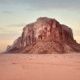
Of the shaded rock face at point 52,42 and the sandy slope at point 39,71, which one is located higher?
the shaded rock face at point 52,42

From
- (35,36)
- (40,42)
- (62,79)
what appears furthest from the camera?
(35,36)

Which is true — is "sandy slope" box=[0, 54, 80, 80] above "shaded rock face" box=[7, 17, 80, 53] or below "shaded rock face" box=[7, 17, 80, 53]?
below

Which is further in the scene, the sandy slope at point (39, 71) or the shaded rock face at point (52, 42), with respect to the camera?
the shaded rock face at point (52, 42)

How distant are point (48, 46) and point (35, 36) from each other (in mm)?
66447

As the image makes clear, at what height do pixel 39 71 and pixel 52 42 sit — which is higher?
pixel 52 42

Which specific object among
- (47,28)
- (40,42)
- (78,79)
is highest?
(47,28)

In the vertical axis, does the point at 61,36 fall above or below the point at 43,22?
below

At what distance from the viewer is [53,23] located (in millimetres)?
148375

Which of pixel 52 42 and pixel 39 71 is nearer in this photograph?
pixel 39 71

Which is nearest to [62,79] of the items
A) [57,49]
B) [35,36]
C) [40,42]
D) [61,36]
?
[57,49]

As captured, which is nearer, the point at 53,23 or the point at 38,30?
the point at 53,23

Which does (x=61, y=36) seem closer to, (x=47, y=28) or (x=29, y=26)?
(x=47, y=28)

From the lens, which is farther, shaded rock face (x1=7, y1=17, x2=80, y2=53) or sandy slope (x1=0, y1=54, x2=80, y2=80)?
shaded rock face (x1=7, y1=17, x2=80, y2=53)

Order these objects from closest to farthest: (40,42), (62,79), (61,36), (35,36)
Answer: (62,79) → (40,42) → (61,36) → (35,36)
